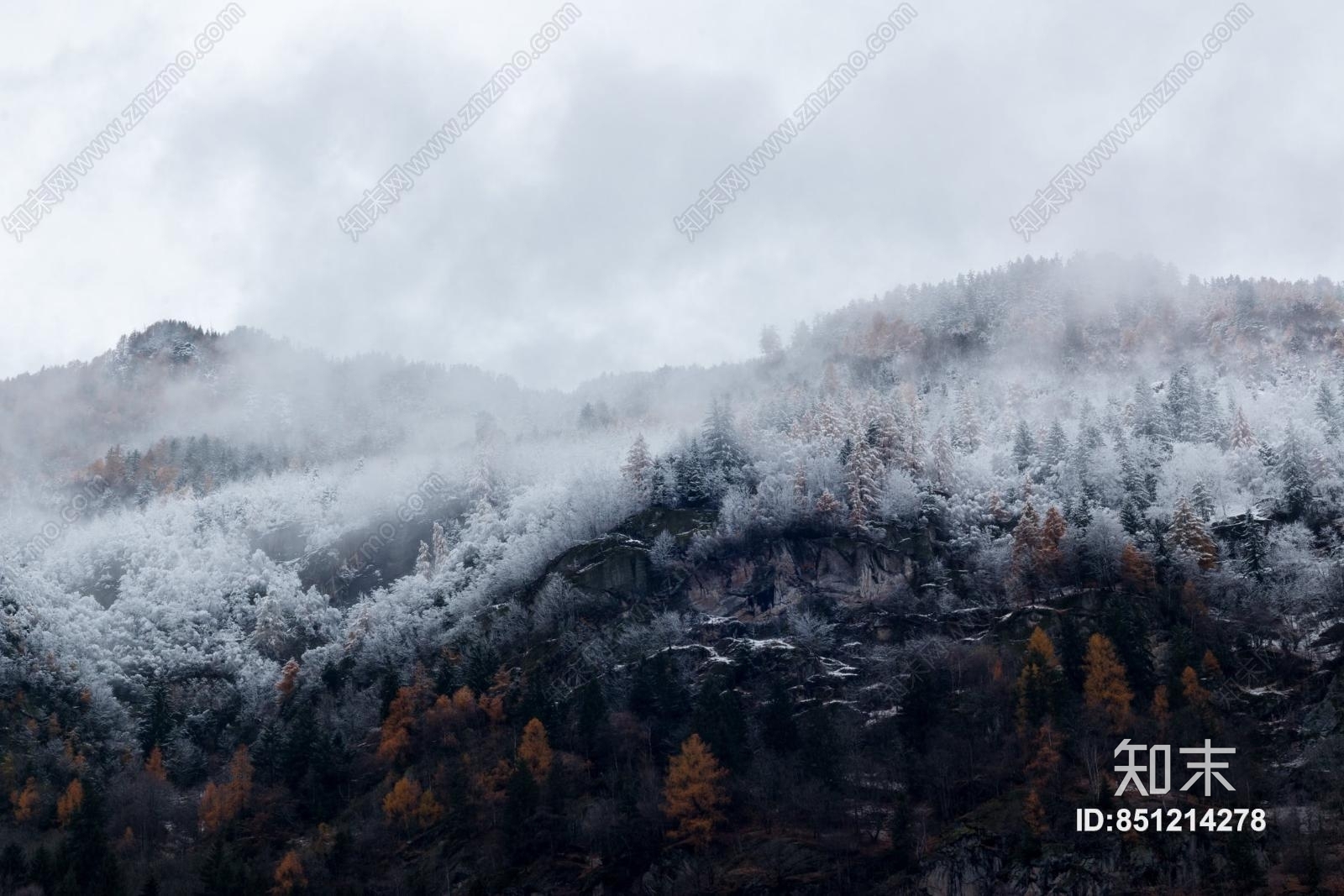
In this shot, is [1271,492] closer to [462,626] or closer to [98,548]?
[462,626]

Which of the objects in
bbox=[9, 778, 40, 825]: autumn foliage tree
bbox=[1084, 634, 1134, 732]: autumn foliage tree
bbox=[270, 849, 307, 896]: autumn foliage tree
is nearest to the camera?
bbox=[270, 849, 307, 896]: autumn foliage tree

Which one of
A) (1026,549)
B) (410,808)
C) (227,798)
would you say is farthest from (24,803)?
(1026,549)

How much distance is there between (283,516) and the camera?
175500 millimetres

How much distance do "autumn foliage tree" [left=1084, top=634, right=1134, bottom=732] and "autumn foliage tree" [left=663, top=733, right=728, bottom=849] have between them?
26.8 m

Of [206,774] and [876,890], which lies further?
[206,774]

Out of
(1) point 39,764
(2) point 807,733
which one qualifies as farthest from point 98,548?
(2) point 807,733

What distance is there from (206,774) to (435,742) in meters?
22.1

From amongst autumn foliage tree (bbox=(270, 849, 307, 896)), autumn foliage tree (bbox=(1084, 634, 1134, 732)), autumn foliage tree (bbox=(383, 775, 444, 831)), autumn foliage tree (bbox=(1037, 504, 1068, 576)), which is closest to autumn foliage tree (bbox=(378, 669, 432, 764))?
autumn foliage tree (bbox=(383, 775, 444, 831))

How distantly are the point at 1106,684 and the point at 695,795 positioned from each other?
30.6 meters

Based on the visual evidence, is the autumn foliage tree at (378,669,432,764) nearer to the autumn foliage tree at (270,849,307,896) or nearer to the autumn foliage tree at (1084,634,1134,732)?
the autumn foliage tree at (270,849,307,896)

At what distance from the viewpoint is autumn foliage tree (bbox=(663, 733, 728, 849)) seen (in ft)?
269

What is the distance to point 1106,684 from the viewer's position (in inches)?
3391

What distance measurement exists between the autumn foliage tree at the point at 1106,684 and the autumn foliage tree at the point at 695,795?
26.8 meters

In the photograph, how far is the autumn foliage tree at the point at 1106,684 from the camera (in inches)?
3270
